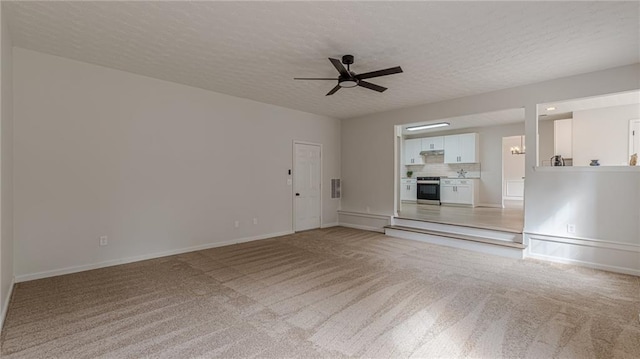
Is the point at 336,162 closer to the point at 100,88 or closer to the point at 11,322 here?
the point at 100,88

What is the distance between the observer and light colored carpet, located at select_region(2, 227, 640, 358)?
7.02ft

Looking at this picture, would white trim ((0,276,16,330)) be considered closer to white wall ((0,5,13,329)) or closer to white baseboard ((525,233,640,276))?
white wall ((0,5,13,329))

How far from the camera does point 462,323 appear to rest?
8.19ft

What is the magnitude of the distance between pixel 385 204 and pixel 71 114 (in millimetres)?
5819

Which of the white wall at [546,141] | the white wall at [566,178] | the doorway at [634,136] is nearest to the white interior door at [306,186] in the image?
the white wall at [566,178]

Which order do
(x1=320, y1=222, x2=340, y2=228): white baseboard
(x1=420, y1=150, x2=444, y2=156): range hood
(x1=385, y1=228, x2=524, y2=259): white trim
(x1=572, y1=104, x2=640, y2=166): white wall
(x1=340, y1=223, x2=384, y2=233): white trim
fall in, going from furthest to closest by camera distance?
(x1=420, y1=150, x2=444, y2=156): range hood, (x1=320, y1=222, x2=340, y2=228): white baseboard, (x1=340, y1=223, x2=384, y2=233): white trim, (x1=572, y1=104, x2=640, y2=166): white wall, (x1=385, y1=228, x2=524, y2=259): white trim

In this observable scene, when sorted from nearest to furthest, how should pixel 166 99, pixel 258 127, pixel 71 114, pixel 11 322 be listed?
1. pixel 11 322
2. pixel 71 114
3. pixel 166 99
4. pixel 258 127

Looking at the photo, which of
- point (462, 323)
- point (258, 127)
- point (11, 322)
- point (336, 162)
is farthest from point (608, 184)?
point (11, 322)

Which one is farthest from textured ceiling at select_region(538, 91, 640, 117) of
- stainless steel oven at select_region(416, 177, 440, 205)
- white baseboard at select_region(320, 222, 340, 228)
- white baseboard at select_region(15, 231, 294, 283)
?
white baseboard at select_region(15, 231, 294, 283)

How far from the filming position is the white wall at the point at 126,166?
351 centimetres

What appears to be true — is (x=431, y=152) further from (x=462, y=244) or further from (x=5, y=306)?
(x=5, y=306)

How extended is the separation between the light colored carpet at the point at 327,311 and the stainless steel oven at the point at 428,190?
519cm

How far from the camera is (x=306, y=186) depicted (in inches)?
266

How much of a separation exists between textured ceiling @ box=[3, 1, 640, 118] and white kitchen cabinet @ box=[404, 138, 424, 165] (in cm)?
538
